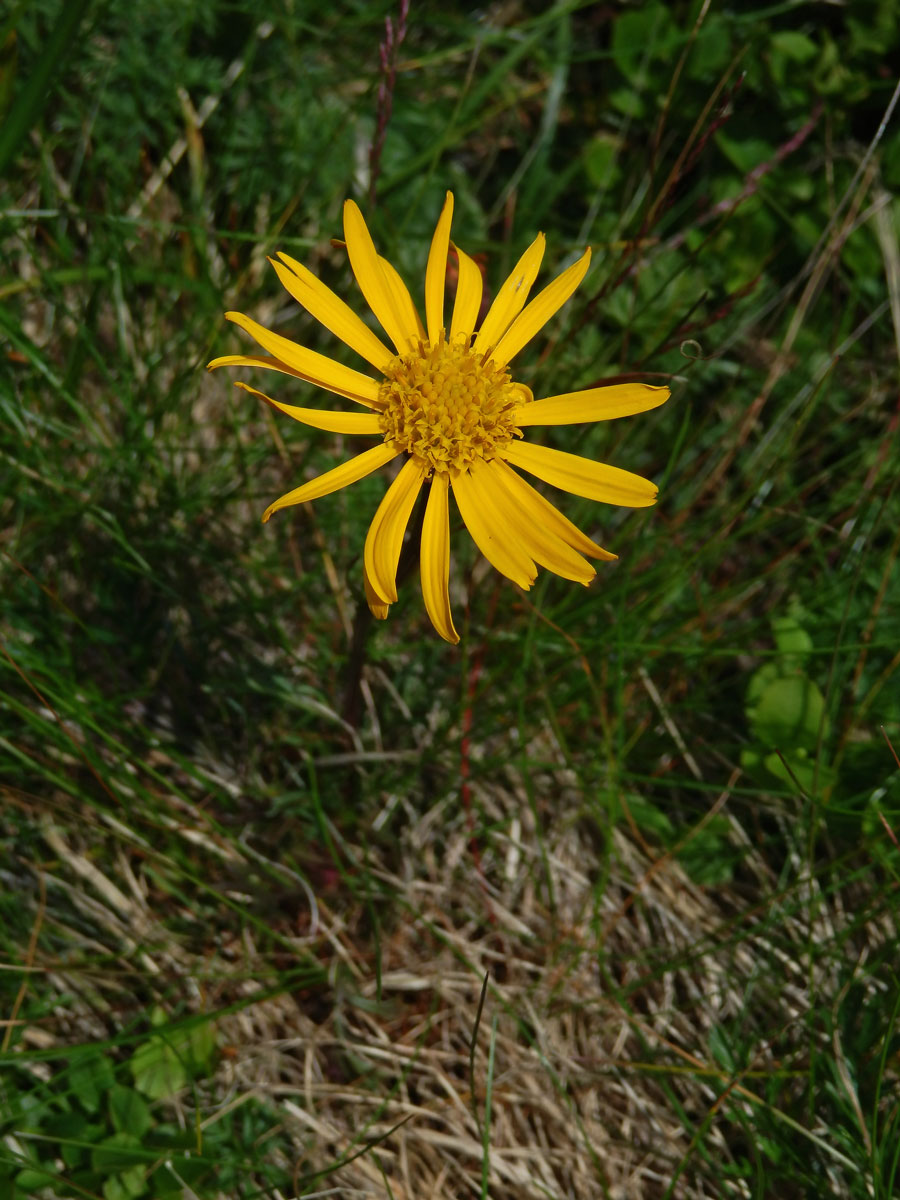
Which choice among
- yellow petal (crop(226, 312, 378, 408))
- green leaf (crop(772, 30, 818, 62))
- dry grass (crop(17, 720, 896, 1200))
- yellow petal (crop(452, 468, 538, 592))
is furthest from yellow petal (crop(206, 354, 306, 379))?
green leaf (crop(772, 30, 818, 62))

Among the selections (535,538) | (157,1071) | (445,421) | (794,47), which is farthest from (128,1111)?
(794,47)

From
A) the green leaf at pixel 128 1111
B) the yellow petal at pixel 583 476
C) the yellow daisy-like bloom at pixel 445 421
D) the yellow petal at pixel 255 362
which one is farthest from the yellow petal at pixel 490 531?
the green leaf at pixel 128 1111

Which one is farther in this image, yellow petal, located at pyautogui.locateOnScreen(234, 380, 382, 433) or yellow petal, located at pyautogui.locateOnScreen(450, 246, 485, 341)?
yellow petal, located at pyautogui.locateOnScreen(450, 246, 485, 341)

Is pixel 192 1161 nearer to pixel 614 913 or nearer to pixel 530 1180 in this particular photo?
pixel 530 1180

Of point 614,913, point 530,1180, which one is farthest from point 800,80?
point 530,1180

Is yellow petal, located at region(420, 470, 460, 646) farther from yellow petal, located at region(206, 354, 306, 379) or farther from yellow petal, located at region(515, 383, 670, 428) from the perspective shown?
yellow petal, located at region(206, 354, 306, 379)

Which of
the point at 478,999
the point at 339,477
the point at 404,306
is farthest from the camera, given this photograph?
the point at 478,999

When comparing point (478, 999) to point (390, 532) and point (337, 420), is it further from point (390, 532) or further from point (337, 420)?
point (337, 420)
